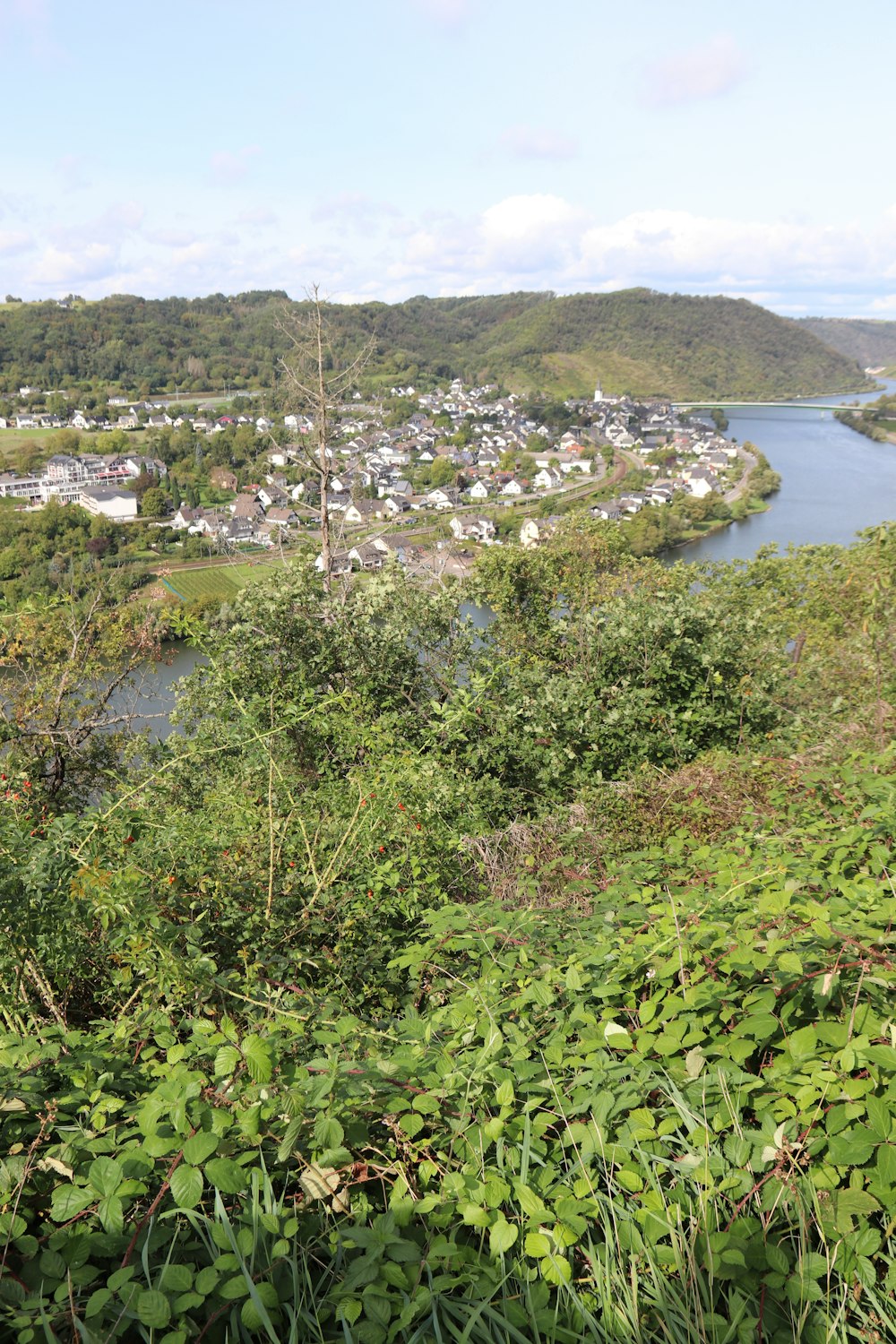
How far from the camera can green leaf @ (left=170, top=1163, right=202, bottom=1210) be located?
1.19 metres

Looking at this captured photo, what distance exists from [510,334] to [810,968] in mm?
138211

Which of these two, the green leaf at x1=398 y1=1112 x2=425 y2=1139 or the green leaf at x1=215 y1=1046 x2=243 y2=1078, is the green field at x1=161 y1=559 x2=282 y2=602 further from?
the green leaf at x1=398 y1=1112 x2=425 y2=1139

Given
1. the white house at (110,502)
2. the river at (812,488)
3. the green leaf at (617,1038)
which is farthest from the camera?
the white house at (110,502)

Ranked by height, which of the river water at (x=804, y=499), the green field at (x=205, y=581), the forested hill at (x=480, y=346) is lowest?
the green field at (x=205, y=581)

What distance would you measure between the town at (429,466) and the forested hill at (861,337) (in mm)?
83368

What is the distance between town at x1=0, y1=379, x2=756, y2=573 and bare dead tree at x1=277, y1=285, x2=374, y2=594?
823 cm

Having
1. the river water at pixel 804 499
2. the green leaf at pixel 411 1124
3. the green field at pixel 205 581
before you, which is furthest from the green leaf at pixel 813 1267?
the green field at pixel 205 581

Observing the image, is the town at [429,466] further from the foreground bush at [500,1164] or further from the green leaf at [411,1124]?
the green leaf at [411,1124]

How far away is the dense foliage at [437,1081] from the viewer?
1174 mm

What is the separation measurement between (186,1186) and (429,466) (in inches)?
2781

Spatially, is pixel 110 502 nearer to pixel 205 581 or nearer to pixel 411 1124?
pixel 205 581

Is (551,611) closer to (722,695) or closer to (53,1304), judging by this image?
(722,695)

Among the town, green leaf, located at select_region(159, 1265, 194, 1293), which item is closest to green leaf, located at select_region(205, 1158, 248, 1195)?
green leaf, located at select_region(159, 1265, 194, 1293)

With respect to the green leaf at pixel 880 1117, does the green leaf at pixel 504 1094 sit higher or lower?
lower
